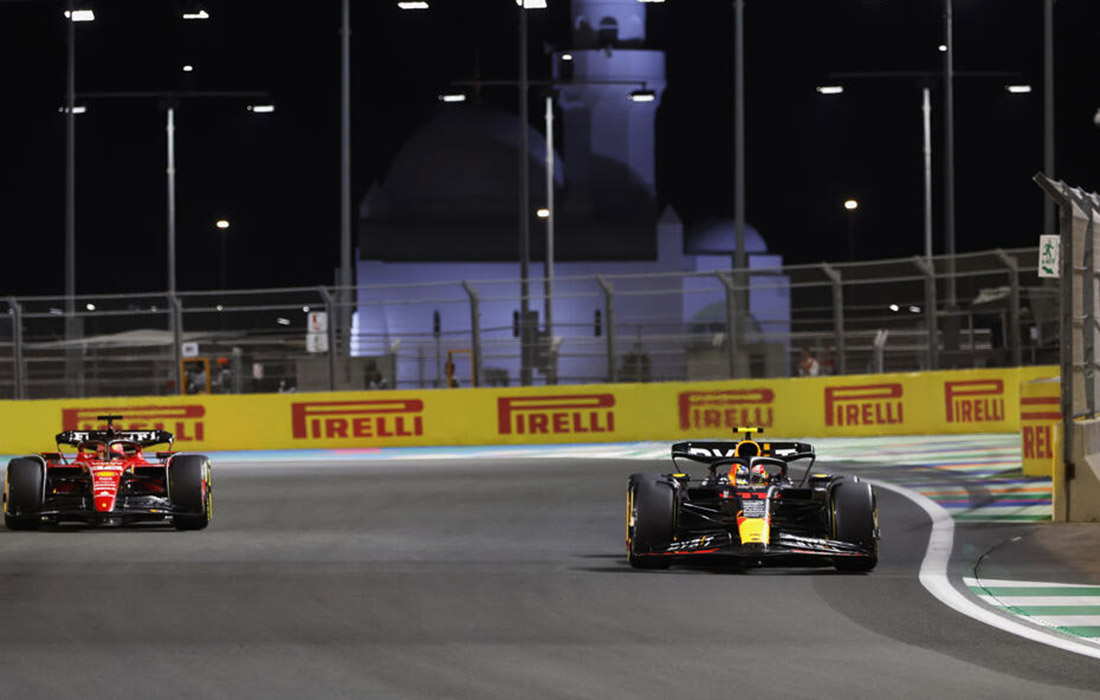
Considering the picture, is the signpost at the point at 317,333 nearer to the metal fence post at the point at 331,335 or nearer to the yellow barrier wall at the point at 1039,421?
the metal fence post at the point at 331,335

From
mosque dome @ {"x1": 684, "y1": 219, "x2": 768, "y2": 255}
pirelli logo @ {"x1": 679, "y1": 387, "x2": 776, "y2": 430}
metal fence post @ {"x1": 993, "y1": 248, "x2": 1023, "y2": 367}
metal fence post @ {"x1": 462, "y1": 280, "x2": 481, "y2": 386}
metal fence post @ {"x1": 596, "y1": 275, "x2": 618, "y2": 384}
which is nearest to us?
metal fence post @ {"x1": 993, "y1": 248, "x2": 1023, "y2": 367}

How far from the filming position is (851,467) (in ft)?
65.3

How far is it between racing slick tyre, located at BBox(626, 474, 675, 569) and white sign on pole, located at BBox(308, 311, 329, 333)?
16685 millimetres

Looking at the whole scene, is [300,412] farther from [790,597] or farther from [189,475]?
[790,597]

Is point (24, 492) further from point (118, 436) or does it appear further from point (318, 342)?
point (318, 342)

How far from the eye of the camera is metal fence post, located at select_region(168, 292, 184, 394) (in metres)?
27.3

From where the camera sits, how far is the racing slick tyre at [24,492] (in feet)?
45.8

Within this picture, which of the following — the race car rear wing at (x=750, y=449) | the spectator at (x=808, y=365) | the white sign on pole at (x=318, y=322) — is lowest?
the race car rear wing at (x=750, y=449)

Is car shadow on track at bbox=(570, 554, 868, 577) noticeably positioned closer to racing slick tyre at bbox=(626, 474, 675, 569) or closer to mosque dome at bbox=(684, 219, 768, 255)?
racing slick tyre at bbox=(626, 474, 675, 569)

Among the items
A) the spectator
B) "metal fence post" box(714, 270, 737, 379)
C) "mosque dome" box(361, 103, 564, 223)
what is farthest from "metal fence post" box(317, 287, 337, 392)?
"mosque dome" box(361, 103, 564, 223)

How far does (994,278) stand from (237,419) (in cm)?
1110

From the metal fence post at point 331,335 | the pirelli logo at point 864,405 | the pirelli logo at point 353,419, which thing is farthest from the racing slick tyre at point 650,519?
the metal fence post at point 331,335

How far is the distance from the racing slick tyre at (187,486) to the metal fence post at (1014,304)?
1388 cm

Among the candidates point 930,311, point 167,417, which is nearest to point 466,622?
point 930,311
